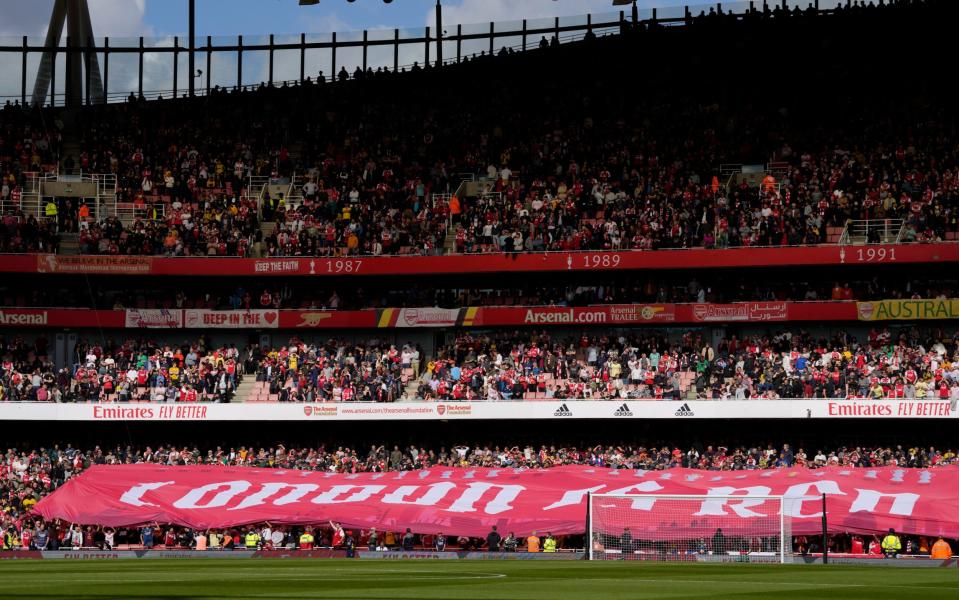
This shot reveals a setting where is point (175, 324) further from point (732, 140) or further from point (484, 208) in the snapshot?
point (732, 140)

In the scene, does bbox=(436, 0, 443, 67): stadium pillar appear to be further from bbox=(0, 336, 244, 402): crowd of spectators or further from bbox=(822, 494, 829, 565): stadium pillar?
bbox=(822, 494, 829, 565): stadium pillar

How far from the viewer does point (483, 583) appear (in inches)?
675

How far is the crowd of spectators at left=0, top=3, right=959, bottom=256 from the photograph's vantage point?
45.9 meters

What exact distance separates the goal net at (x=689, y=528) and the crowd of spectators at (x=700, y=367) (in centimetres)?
1043

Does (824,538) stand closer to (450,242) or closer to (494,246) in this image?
(494,246)

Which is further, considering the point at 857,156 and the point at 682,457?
the point at 857,156

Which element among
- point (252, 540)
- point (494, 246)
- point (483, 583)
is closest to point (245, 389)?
point (494, 246)

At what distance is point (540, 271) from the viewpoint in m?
46.2

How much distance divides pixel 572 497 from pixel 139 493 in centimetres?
1176

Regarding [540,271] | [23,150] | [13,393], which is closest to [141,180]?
[23,150]

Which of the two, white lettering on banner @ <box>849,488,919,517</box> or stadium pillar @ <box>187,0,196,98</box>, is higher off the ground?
stadium pillar @ <box>187,0,196,98</box>

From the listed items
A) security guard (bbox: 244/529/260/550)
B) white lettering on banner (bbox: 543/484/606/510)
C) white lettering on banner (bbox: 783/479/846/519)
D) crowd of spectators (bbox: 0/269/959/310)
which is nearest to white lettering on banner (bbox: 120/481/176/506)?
security guard (bbox: 244/529/260/550)

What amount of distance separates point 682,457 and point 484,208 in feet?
47.0

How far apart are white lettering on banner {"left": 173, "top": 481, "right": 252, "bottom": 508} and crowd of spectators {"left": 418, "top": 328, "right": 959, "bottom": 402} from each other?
9168 millimetres
